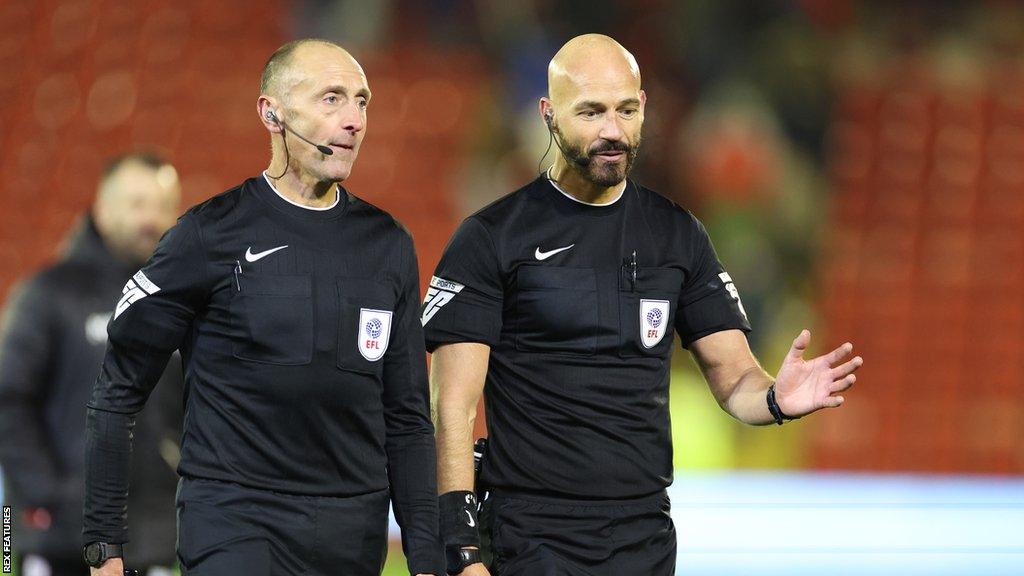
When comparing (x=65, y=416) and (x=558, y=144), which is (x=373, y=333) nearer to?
(x=558, y=144)

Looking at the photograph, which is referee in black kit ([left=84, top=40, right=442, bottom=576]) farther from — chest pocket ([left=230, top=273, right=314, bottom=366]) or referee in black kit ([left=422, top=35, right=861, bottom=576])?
referee in black kit ([left=422, top=35, right=861, bottom=576])

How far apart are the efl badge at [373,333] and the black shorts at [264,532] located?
0.33 meters

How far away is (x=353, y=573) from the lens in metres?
3.16

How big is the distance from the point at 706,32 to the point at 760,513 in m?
4.64

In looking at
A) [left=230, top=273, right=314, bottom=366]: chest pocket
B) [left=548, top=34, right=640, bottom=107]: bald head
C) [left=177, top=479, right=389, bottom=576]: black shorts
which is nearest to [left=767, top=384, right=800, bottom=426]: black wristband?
[left=548, top=34, right=640, bottom=107]: bald head

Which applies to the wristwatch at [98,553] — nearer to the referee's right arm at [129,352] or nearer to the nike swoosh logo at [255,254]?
the referee's right arm at [129,352]

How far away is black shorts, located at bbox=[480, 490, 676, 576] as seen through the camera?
11.6 ft

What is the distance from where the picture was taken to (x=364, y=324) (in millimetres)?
3182

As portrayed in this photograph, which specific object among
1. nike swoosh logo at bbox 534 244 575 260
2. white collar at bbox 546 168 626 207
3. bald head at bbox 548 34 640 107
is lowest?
nike swoosh logo at bbox 534 244 575 260

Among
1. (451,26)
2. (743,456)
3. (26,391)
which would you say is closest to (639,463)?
(26,391)

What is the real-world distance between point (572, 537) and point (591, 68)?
3.90ft

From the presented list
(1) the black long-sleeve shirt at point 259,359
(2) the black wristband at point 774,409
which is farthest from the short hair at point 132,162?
(2) the black wristband at point 774,409

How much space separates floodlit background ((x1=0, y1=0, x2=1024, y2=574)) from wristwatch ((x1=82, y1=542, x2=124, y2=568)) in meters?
6.67

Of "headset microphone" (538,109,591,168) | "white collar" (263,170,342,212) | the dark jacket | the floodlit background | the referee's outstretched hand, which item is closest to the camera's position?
"white collar" (263,170,342,212)
